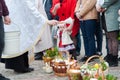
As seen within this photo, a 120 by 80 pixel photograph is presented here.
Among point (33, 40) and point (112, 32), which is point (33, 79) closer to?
point (33, 40)

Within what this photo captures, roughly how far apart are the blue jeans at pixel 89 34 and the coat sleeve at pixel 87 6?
0.19m

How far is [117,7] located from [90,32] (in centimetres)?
88

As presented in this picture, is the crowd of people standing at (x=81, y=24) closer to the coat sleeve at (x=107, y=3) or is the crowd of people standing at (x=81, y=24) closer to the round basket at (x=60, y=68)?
the coat sleeve at (x=107, y=3)

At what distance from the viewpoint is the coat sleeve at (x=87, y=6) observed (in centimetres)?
679

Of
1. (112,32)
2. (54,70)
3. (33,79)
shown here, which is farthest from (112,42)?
(33,79)

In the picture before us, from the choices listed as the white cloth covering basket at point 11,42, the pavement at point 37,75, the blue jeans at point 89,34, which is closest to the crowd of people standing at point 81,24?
the blue jeans at point 89,34

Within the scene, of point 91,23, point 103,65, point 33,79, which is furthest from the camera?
point 91,23

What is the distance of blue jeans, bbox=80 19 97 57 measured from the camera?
22.7ft

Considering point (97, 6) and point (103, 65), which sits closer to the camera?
point (103, 65)

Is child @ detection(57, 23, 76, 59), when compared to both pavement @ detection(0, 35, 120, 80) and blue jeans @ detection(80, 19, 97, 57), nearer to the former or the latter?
blue jeans @ detection(80, 19, 97, 57)

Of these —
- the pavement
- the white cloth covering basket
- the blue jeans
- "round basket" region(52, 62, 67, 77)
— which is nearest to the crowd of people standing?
the blue jeans

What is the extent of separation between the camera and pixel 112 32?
6.39 meters

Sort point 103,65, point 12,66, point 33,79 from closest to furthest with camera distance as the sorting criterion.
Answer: point 103,65
point 33,79
point 12,66

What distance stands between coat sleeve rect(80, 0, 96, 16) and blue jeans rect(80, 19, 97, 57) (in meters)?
0.19
